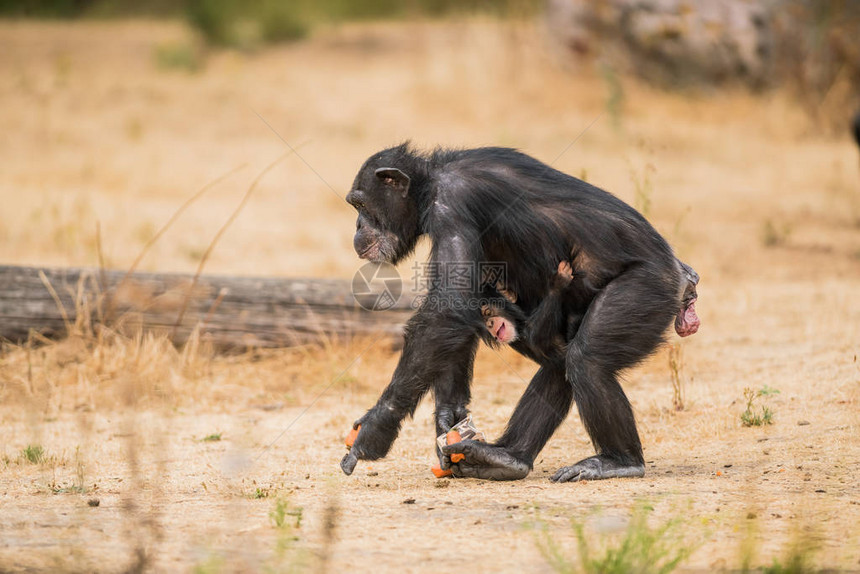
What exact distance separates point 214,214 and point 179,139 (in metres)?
3.73

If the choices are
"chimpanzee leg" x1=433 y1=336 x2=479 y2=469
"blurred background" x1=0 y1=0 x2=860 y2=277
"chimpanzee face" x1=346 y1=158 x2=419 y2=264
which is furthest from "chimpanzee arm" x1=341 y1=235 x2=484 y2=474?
"blurred background" x1=0 y1=0 x2=860 y2=277

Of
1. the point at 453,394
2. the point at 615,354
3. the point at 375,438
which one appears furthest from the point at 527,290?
the point at 375,438

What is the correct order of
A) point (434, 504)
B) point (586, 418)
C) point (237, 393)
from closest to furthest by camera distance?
1. point (434, 504)
2. point (586, 418)
3. point (237, 393)

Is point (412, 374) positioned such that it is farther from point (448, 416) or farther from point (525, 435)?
point (525, 435)

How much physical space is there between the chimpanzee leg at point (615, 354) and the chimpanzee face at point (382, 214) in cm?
111

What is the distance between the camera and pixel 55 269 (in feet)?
24.7

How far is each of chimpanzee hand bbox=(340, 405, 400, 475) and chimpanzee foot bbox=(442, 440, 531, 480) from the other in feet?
0.99

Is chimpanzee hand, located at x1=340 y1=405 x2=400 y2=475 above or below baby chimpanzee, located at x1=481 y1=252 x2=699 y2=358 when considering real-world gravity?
below

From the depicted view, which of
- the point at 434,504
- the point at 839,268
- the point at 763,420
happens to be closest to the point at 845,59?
the point at 839,268

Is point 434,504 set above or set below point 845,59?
below

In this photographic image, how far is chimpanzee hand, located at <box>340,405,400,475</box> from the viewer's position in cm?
478

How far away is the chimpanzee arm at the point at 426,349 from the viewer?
471cm

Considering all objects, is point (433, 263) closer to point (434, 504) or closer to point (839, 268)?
point (434, 504)

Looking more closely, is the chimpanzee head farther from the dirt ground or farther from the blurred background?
the blurred background
